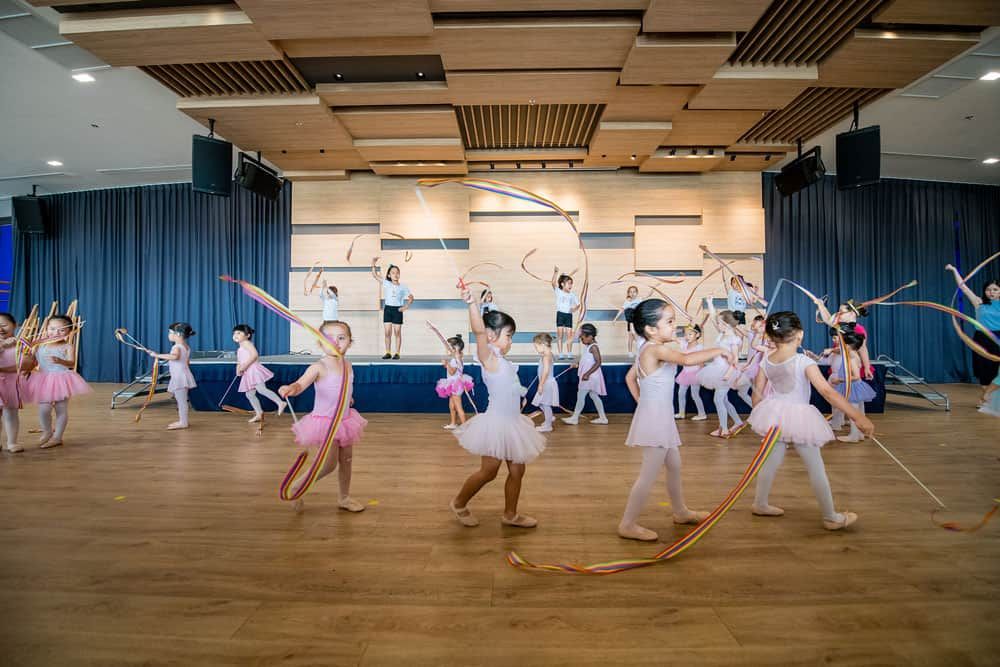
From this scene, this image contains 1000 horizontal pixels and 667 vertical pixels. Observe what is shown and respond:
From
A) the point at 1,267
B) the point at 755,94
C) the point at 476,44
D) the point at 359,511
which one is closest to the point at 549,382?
the point at 359,511

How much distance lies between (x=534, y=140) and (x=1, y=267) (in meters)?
12.3

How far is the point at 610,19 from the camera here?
196 inches

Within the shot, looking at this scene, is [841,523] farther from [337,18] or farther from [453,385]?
[337,18]

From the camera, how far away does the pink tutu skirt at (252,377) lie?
6152 mm

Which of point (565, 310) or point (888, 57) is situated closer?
point (888, 57)

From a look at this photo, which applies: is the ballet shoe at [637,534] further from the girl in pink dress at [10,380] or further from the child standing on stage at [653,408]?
the girl in pink dress at [10,380]

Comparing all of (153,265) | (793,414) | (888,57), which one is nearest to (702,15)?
(888,57)

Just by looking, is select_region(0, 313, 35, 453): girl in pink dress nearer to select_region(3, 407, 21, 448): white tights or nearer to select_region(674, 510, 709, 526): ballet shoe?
select_region(3, 407, 21, 448): white tights

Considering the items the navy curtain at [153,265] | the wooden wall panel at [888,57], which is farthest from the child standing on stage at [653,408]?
the navy curtain at [153,265]

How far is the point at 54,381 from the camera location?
4.75 metres

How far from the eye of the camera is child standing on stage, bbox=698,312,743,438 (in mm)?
5316

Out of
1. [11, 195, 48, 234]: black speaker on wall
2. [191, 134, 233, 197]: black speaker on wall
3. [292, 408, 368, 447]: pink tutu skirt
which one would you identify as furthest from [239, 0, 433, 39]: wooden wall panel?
[11, 195, 48, 234]: black speaker on wall

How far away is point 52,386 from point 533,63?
18.8 feet

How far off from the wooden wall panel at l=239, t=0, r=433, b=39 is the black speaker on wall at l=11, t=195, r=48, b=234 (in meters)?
9.52
